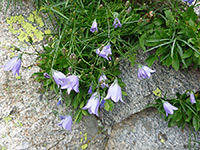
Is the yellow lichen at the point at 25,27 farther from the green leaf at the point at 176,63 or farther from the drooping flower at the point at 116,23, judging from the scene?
the green leaf at the point at 176,63

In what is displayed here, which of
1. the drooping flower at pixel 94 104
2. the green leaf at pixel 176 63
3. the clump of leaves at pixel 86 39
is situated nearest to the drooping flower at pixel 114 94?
the drooping flower at pixel 94 104

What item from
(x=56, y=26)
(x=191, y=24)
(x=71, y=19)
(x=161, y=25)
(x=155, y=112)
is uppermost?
(x=191, y=24)

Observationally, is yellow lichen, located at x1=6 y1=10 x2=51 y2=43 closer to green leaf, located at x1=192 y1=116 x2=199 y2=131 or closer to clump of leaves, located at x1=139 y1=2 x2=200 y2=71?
clump of leaves, located at x1=139 y1=2 x2=200 y2=71

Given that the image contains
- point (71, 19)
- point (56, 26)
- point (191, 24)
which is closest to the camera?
point (191, 24)

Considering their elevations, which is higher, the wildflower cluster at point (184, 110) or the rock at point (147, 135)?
the wildflower cluster at point (184, 110)

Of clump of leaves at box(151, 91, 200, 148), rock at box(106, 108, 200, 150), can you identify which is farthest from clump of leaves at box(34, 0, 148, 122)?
clump of leaves at box(151, 91, 200, 148)

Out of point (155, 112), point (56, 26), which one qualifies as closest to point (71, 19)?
point (56, 26)

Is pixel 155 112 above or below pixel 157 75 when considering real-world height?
below

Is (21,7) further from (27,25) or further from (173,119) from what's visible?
(173,119)
